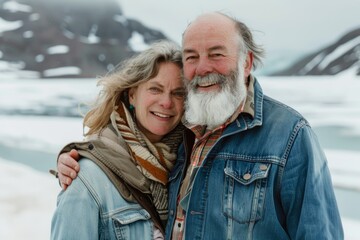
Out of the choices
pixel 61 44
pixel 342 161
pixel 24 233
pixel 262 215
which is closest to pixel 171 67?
pixel 262 215

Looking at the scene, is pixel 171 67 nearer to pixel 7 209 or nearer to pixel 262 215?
pixel 262 215

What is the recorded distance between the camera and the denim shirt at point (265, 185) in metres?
1.20

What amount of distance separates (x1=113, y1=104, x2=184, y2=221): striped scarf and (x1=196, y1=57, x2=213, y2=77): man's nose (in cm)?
30

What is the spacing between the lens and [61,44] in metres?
4.68

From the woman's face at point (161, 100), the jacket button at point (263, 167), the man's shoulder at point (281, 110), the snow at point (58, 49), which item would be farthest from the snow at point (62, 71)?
the jacket button at point (263, 167)

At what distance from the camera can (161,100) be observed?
4.90 ft

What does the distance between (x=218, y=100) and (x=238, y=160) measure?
0.19 m

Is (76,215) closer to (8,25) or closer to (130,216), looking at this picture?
(130,216)

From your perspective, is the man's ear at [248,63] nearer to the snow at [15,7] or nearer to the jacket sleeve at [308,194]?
the jacket sleeve at [308,194]

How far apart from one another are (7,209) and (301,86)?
301 centimetres

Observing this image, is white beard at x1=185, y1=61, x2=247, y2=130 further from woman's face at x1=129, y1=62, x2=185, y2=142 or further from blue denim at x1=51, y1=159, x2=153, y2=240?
blue denim at x1=51, y1=159, x2=153, y2=240

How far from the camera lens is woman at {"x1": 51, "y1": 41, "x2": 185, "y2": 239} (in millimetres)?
1302

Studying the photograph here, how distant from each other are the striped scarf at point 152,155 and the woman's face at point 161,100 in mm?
44

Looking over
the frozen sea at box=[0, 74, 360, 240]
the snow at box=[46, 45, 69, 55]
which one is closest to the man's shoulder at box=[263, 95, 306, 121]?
the frozen sea at box=[0, 74, 360, 240]
